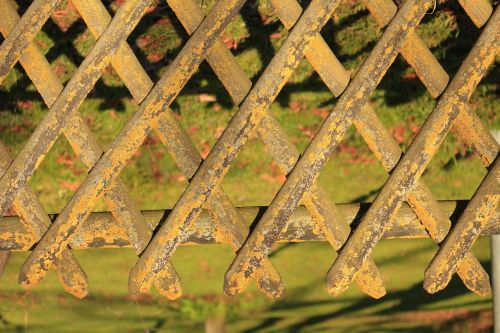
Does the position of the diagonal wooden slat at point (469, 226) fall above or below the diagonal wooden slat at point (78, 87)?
below

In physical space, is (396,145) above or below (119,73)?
below

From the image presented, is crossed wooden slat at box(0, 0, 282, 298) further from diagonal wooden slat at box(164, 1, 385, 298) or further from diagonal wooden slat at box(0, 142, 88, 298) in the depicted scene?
diagonal wooden slat at box(0, 142, 88, 298)

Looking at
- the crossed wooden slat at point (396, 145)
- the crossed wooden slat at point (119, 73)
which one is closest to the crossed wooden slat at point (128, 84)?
the crossed wooden slat at point (119, 73)

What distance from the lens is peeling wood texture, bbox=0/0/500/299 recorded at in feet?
5.61

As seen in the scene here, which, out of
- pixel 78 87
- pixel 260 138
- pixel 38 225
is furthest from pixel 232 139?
pixel 38 225

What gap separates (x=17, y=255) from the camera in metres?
3.35

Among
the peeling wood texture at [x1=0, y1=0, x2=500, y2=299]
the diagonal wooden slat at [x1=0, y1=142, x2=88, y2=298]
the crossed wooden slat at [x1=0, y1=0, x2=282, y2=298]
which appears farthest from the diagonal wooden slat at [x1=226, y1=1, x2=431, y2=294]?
the diagonal wooden slat at [x1=0, y1=142, x2=88, y2=298]

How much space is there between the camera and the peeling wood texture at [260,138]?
1.71 metres

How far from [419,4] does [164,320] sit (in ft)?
6.25

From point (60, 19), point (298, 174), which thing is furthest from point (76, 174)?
point (298, 174)

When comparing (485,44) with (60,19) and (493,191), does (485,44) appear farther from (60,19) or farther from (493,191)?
(60,19)

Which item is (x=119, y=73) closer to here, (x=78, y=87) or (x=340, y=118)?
(x=78, y=87)

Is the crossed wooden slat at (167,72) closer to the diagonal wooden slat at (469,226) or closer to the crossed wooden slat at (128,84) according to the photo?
the crossed wooden slat at (128,84)

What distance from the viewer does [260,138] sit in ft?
5.72
